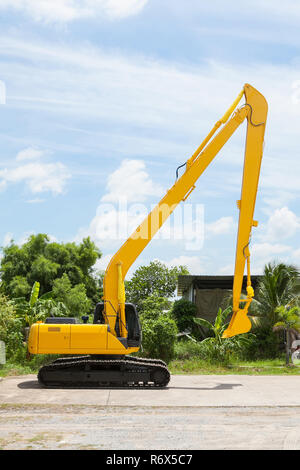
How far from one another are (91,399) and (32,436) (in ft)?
12.7

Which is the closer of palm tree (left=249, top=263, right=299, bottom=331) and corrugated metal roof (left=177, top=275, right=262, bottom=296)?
palm tree (left=249, top=263, right=299, bottom=331)

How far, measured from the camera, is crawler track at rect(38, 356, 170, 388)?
13.6 m

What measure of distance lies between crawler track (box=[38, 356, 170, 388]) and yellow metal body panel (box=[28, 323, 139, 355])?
1.22 ft

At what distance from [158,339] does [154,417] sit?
912cm

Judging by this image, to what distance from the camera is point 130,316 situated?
14109 millimetres

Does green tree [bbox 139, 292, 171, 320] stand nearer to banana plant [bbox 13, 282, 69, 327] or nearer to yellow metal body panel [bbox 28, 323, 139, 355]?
banana plant [bbox 13, 282, 69, 327]

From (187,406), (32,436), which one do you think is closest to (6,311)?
(187,406)

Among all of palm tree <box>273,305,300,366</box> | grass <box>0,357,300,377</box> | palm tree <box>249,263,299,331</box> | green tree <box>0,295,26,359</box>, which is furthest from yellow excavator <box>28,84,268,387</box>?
palm tree <box>249,263,299,331</box>

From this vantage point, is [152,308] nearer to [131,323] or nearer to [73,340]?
[131,323]

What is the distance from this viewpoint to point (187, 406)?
1098 cm

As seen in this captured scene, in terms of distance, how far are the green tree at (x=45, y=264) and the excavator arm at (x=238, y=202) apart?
21.3 m

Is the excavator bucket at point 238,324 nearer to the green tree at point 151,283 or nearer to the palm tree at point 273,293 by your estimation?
the palm tree at point 273,293

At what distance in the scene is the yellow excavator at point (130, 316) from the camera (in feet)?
44.1
